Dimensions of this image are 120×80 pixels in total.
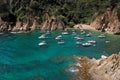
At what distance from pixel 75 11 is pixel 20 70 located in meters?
112

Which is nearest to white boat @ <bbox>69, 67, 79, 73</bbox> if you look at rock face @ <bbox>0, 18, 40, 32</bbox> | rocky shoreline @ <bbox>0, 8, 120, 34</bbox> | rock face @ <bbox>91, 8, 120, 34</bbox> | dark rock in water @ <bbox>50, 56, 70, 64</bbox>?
dark rock in water @ <bbox>50, 56, 70, 64</bbox>

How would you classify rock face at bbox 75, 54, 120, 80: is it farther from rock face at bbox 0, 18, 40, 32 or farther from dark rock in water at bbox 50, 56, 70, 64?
rock face at bbox 0, 18, 40, 32

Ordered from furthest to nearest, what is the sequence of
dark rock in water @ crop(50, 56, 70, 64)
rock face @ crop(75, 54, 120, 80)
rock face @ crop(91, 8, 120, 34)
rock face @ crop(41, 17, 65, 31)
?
rock face @ crop(41, 17, 65, 31), rock face @ crop(91, 8, 120, 34), dark rock in water @ crop(50, 56, 70, 64), rock face @ crop(75, 54, 120, 80)

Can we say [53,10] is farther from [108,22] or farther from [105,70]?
[105,70]

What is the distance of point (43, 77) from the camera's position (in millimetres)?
67062

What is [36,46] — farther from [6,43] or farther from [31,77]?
[31,77]

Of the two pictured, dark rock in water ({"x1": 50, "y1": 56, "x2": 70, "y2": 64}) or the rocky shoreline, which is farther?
the rocky shoreline

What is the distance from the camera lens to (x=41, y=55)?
94.6m

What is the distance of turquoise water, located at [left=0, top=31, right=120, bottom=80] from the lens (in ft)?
230

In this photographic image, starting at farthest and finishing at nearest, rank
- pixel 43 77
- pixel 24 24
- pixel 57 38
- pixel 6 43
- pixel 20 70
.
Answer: pixel 24 24 → pixel 57 38 → pixel 6 43 → pixel 20 70 → pixel 43 77

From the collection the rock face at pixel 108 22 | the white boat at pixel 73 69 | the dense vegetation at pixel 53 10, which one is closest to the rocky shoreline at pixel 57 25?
the rock face at pixel 108 22

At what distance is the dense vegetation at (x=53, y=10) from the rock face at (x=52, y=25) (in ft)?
20.3

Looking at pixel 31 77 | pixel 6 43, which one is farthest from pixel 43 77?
pixel 6 43

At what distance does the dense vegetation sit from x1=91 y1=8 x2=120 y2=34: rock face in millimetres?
7519
